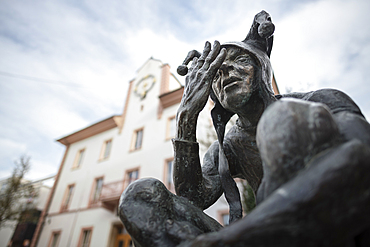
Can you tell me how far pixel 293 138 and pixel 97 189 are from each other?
16.6m

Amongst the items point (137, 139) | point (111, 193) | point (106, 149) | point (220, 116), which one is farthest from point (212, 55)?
point (106, 149)

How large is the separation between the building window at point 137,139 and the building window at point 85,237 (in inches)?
202

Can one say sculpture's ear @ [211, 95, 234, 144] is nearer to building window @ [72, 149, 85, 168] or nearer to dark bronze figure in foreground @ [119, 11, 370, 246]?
dark bronze figure in foreground @ [119, 11, 370, 246]

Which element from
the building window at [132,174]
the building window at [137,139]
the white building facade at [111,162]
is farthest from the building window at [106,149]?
the building window at [132,174]

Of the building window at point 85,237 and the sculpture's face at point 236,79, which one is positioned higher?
the building window at point 85,237

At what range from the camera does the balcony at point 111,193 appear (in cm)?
1342

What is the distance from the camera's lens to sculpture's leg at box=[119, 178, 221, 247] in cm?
100

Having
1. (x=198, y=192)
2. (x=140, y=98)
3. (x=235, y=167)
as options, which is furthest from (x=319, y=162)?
(x=140, y=98)

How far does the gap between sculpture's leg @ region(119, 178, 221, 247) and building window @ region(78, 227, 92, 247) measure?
14.8m

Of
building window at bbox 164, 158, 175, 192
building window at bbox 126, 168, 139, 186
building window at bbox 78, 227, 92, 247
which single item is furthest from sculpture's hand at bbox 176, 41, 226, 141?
building window at bbox 78, 227, 92, 247

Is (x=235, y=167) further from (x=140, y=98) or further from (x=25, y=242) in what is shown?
(x=25, y=242)

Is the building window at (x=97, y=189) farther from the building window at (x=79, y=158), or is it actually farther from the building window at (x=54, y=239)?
the building window at (x=54, y=239)

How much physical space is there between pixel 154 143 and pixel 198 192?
504 inches

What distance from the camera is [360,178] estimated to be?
69cm
